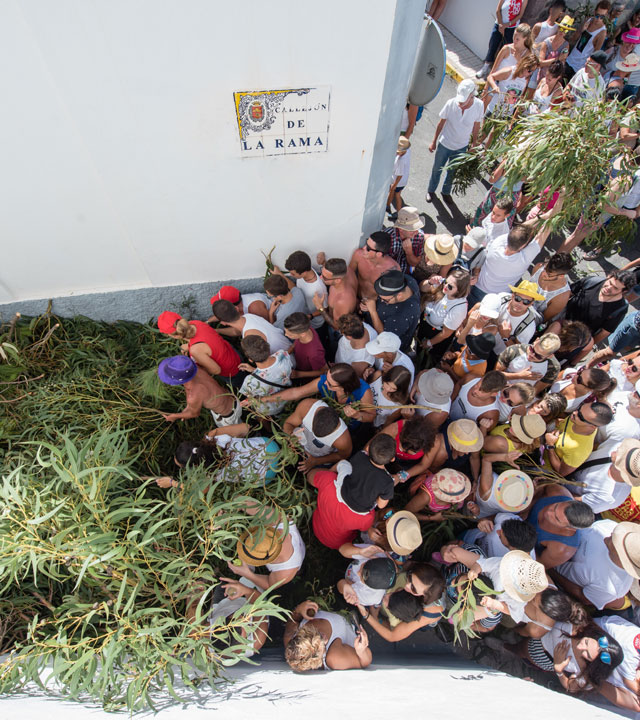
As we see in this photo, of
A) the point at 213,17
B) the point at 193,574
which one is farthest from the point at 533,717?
the point at 213,17

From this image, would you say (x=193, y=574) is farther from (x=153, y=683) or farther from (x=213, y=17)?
(x=213, y=17)

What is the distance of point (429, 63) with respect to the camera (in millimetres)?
3445

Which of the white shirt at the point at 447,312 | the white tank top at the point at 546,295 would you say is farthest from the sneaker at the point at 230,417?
the white tank top at the point at 546,295

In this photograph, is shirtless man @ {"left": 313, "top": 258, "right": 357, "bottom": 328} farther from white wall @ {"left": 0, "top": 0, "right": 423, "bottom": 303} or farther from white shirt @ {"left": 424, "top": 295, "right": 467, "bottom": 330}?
white shirt @ {"left": 424, "top": 295, "right": 467, "bottom": 330}

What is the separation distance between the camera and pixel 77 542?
1.96 m

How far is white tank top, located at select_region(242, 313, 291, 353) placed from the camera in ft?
12.1

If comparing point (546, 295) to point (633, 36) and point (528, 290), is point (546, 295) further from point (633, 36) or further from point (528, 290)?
point (633, 36)

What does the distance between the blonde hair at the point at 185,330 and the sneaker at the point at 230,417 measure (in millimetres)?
683

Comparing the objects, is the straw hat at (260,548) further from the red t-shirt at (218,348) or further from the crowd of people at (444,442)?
the red t-shirt at (218,348)

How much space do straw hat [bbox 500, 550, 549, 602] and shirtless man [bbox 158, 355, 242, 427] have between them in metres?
2.29

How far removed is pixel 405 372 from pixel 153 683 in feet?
8.06

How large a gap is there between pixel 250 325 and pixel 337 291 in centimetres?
85

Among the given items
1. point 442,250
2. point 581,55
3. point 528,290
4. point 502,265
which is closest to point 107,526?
point 442,250

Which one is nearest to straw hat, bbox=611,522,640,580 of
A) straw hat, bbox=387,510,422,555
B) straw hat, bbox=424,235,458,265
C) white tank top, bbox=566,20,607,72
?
straw hat, bbox=387,510,422,555
